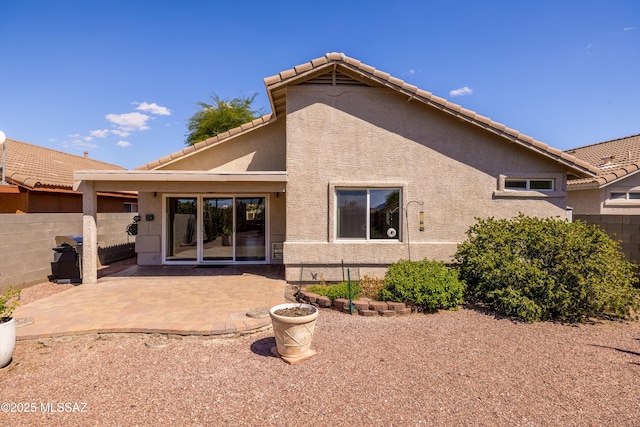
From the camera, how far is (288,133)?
9.92m

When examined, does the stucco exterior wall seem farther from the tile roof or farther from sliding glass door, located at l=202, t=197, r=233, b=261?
the tile roof

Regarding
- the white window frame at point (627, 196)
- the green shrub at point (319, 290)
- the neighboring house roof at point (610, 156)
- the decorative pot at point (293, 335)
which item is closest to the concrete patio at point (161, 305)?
the green shrub at point (319, 290)

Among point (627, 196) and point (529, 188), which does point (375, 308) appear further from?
point (627, 196)

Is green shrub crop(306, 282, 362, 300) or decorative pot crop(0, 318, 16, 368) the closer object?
Result: decorative pot crop(0, 318, 16, 368)

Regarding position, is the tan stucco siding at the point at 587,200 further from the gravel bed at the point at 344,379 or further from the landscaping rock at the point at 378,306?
the landscaping rock at the point at 378,306

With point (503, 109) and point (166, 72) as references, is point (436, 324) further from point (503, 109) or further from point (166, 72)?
point (166, 72)

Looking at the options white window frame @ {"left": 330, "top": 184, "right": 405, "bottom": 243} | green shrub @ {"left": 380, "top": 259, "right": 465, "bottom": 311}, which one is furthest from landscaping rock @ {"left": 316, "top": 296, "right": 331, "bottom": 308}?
white window frame @ {"left": 330, "top": 184, "right": 405, "bottom": 243}

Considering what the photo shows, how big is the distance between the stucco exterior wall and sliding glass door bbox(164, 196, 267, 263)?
11.1 feet

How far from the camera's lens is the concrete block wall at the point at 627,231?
359 inches

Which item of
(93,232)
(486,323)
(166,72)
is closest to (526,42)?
(486,323)

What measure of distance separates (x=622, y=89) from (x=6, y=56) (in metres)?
26.7

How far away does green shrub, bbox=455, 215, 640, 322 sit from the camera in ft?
23.5

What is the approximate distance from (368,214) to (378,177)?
1.18 metres

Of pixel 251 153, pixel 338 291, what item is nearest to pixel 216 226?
pixel 251 153
